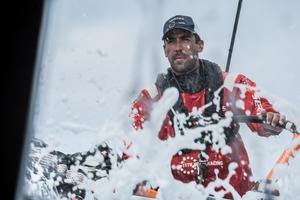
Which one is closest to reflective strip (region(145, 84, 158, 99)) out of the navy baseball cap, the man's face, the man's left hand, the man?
the man

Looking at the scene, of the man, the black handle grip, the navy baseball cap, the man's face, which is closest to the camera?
the black handle grip

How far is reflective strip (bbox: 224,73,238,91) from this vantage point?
2223mm

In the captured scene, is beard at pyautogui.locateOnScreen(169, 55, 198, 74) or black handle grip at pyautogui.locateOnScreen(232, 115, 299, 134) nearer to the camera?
black handle grip at pyautogui.locateOnScreen(232, 115, 299, 134)

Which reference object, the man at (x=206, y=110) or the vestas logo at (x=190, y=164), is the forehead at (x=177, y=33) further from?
the vestas logo at (x=190, y=164)

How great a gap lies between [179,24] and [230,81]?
44 centimetres

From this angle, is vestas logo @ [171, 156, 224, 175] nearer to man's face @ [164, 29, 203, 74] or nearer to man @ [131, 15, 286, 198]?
man @ [131, 15, 286, 198]

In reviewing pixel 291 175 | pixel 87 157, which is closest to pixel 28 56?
pixel 87 157

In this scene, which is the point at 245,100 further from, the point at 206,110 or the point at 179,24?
the point at 179,24

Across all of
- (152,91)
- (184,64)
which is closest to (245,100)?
(184,64)

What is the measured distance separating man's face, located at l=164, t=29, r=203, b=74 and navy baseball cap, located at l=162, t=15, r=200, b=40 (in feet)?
0.07

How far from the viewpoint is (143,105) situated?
2254 mm

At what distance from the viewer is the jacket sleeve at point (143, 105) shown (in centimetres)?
223

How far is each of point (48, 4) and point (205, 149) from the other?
4.25ft

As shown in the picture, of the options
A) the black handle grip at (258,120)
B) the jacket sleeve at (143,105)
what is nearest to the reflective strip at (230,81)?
the black handle grip at (258,120)
